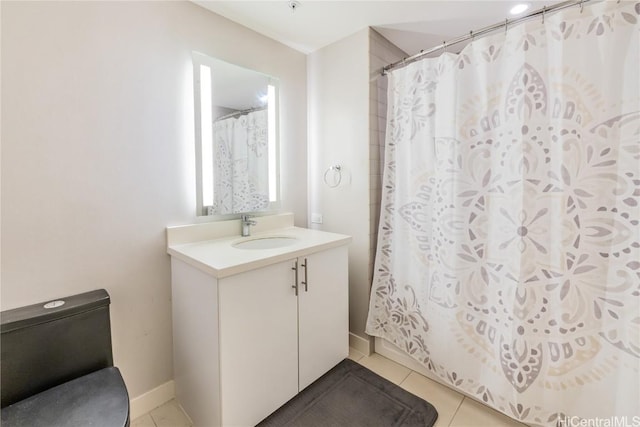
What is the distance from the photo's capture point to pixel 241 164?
1.87 metres

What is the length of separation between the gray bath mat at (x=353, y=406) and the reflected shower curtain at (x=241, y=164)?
1.24 metres

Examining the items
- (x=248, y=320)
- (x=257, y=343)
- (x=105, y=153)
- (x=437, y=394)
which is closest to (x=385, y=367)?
(x=437, y=394)

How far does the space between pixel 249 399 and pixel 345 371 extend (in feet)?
2.35

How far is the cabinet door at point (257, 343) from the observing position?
1.25 meters

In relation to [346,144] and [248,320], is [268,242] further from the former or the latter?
[346,144]

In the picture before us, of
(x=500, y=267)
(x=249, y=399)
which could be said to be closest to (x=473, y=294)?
(x=500, y=267)

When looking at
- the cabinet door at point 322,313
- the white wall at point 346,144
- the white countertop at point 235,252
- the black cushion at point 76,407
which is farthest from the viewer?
the white wall at point 346,144

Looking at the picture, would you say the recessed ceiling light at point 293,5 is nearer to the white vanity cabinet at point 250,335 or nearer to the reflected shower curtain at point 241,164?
the reflected shower curtain at point 241,164

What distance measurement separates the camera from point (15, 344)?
107 cm

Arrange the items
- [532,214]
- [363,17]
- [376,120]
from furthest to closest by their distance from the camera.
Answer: [376,120]
[363,17]
[532,214]

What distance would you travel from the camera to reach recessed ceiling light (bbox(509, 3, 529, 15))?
1585 millimetres

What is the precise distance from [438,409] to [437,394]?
0.12 meters

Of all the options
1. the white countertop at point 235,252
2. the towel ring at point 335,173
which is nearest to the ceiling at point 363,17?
the towel ring at point 335,173

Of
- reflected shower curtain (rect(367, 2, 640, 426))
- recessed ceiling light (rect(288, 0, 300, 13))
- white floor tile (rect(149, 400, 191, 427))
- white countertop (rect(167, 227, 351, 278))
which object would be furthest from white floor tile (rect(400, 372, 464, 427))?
recessed ceiling light (rect(288, 0, 300, 13))
